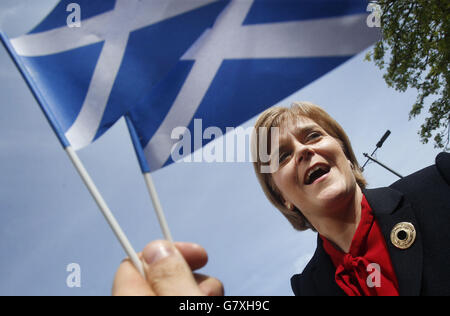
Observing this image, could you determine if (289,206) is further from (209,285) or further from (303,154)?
(209,285)

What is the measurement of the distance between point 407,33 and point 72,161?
1131 centimetres

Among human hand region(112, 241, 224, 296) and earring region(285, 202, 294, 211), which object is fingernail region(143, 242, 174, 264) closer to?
human hand region(112, 241, 224, 296)

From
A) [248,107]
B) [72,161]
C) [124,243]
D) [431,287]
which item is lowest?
[431,287]

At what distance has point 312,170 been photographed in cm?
256

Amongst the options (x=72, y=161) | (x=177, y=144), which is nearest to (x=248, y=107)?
(x=177, y=144)

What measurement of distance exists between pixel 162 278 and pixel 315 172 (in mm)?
1664

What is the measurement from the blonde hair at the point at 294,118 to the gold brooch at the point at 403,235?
113 centimetres

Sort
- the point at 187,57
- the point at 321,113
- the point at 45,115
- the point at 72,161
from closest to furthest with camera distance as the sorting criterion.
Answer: the point at 72,161 < the point at 45,115 < the point at 187,57 < the point at 321,113

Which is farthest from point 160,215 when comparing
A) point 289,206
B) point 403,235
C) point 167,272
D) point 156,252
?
point 289,206

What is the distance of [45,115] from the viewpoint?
188 centimetres

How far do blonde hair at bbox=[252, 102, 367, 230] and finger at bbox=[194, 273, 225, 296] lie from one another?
5.25ft

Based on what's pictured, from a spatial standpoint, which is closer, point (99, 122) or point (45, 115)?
point (45, 115)
